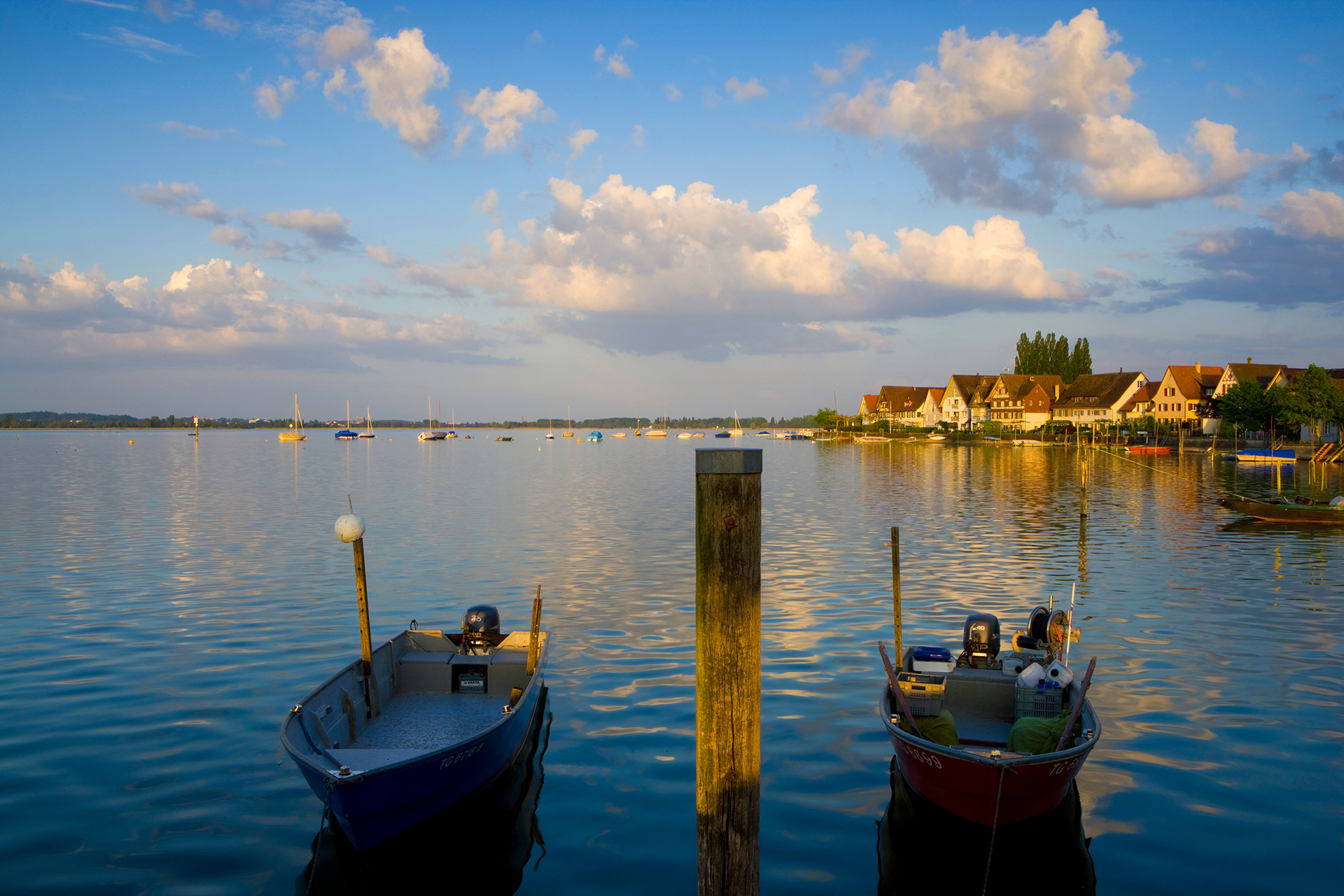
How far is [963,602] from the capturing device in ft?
72.1

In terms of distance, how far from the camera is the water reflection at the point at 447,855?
906 cm

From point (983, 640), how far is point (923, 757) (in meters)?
4.69

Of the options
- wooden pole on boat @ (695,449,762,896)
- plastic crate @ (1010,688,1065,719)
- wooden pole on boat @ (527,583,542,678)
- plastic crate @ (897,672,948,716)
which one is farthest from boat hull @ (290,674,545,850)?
plastic crate @ (1010,688,1065,719)

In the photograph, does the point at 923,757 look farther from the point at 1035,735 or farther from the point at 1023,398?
the point at 1023,398

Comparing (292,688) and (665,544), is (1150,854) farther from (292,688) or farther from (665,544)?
(665,544)

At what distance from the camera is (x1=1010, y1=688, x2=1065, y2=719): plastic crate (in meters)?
11.6

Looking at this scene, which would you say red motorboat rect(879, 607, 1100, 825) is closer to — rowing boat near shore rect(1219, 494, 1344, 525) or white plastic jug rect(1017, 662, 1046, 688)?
white plastic jug rect(1017, 662, 1046, 688)

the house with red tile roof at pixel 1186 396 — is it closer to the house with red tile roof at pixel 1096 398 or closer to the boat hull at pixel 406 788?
the house with red tile roof at pixel 1096 398

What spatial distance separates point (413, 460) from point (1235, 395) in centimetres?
10449

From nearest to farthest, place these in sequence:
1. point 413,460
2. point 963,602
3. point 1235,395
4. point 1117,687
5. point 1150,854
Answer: point 1150,854 < point 1117,687 < point 963,602 < point 1235,395 < point 413,460

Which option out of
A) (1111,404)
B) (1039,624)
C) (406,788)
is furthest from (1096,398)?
(406,788)

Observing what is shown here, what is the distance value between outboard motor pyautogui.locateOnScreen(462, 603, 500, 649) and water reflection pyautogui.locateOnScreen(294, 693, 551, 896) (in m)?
4.41

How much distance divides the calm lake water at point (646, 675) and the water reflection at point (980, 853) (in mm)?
268

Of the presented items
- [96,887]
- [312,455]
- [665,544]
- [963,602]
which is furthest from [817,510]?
[312,455]
